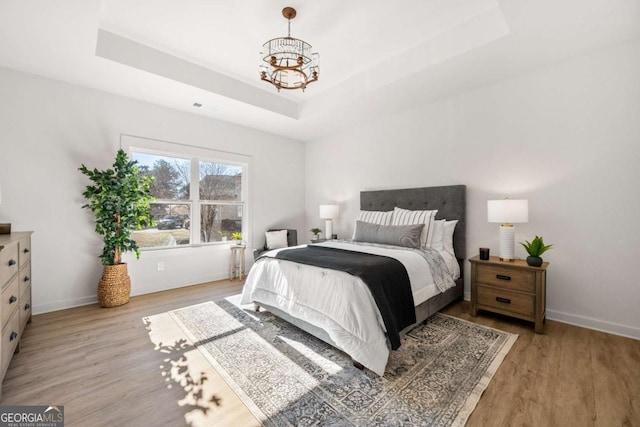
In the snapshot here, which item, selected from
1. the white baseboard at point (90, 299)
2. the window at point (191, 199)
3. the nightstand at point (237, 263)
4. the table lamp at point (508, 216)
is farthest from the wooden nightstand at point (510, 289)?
the white baseboard at point (90, 299)

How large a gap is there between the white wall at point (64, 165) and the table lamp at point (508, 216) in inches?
160

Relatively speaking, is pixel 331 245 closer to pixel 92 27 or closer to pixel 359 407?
pixel 359 407

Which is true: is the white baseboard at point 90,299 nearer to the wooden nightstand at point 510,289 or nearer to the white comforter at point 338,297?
the white comforter at point 338,297

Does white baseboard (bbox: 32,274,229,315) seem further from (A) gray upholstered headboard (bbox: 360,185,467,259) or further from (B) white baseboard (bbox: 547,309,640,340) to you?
(B) white baseboard (bbox: 547,309,640,340)

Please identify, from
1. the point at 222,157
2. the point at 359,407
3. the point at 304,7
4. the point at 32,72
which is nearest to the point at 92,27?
the point at 32,72

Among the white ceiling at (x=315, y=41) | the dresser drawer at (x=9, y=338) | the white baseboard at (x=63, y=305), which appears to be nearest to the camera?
the dresser drawer at (x=9, y=338)

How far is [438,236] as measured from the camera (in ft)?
10.7

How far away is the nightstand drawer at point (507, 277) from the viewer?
8.29 ft

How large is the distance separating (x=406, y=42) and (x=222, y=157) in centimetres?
309

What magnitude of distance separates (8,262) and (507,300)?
13.5ft

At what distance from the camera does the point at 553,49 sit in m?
2.51

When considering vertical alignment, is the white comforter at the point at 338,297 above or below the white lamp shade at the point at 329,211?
below

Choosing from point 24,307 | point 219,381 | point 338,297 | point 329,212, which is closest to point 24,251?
point 24,307

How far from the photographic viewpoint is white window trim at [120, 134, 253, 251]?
11.9 ft
